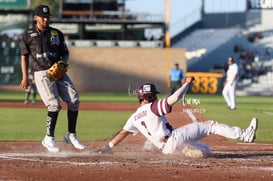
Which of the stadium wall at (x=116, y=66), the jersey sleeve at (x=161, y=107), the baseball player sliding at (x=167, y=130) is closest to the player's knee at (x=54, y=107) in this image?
the baseball player sliding at (x=167, y=130)

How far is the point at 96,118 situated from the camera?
66.4 feet

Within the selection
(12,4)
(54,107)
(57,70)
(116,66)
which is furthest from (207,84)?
(57,70)

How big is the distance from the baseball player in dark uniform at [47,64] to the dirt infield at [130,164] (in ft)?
1.64

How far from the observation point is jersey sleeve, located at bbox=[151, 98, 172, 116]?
9.57m

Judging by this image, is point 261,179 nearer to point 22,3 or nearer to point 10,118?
point 10,118

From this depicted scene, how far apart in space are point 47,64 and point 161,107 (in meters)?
2.07

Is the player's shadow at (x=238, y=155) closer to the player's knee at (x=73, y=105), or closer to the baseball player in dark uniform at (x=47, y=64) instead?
the baseball player in dark uniform at (x=47, y=64)

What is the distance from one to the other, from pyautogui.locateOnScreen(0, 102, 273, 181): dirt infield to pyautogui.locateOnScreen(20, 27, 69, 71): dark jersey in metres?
1.30

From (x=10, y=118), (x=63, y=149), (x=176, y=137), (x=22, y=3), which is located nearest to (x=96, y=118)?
(x=10, y=118)

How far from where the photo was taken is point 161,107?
9633mm

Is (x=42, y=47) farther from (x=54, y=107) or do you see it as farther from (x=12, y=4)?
(x=12, y=4)

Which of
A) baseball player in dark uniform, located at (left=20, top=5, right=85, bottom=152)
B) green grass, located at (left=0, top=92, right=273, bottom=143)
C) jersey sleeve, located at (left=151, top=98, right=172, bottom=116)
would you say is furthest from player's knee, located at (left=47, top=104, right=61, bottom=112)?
green grass, located at (left=0, top=92, right=273, bottom=143)

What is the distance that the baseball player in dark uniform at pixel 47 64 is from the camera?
10.8 m

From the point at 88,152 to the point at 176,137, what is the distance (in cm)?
162
